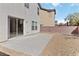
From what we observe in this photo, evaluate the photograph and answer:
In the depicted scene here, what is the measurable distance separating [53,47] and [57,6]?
98 cm


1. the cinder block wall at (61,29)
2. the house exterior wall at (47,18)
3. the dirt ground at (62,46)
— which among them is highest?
the house exterior wall at (47,18)

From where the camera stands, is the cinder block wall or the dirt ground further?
the cinder block wall

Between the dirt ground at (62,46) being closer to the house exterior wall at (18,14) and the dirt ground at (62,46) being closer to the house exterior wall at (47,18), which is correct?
the house exterior wall at (47,18)

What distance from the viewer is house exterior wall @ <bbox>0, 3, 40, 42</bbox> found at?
4141 millimetres

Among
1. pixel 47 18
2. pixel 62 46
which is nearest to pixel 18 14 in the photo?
pixel 47 18

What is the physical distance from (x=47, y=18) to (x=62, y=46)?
2.52 feet

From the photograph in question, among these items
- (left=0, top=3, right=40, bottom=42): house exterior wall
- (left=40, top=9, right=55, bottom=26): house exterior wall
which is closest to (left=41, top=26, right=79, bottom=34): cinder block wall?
(left=40, top=9, right=55, bottom=26): house exterior wall

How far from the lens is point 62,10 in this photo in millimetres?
4059

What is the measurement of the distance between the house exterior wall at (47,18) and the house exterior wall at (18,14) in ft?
0.49

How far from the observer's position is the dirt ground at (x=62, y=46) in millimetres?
4023

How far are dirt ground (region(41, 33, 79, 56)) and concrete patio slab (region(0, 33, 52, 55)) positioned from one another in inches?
5.2

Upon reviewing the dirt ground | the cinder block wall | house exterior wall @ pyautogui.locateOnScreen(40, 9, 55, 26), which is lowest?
the dirt ground

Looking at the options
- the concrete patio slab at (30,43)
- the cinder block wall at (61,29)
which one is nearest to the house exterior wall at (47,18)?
the cinder block wall at (61,29)

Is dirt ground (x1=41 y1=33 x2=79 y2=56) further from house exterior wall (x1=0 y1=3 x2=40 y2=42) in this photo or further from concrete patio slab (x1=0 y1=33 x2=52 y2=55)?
house exterior wall (x1=0 y1=3 x2=40 y2=42)
